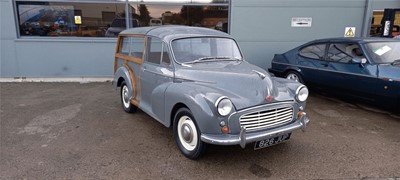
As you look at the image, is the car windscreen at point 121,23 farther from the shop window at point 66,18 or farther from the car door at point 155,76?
the car door at point 155,76

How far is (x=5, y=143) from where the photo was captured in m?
4.09

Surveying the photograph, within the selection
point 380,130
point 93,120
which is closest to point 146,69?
point 93,120

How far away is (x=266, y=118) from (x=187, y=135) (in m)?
0.99

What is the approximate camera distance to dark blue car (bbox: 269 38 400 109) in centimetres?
498

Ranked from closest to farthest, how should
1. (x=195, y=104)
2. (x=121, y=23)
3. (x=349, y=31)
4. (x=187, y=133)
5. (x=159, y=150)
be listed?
(x=195, y=104)
(x=187, y=133)
(x=159, y=150)
(x=121, y=23)
(x=349, y=31)

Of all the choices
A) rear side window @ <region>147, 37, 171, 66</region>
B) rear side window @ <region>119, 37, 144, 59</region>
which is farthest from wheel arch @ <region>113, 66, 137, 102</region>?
rear side window @ <region>147, 37, 171, 66</region>

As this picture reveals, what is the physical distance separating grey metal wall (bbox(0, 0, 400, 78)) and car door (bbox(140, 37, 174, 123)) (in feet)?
13.7

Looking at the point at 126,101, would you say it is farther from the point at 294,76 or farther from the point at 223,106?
the point at 294,76

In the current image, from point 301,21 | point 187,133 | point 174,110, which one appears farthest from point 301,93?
point 301,21

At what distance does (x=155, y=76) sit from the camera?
431 cm

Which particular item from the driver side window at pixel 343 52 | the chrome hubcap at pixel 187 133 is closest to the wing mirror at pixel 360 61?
the driver side window at pixel 343 52

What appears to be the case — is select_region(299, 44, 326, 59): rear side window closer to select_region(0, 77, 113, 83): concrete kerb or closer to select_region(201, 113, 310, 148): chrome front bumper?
select_region(201, 113, 310, 148): chrome front bumper

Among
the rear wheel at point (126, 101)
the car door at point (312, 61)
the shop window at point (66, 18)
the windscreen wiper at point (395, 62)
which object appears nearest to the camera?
the windscreen wiper at point (395, 62)

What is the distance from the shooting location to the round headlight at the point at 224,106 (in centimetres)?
310
